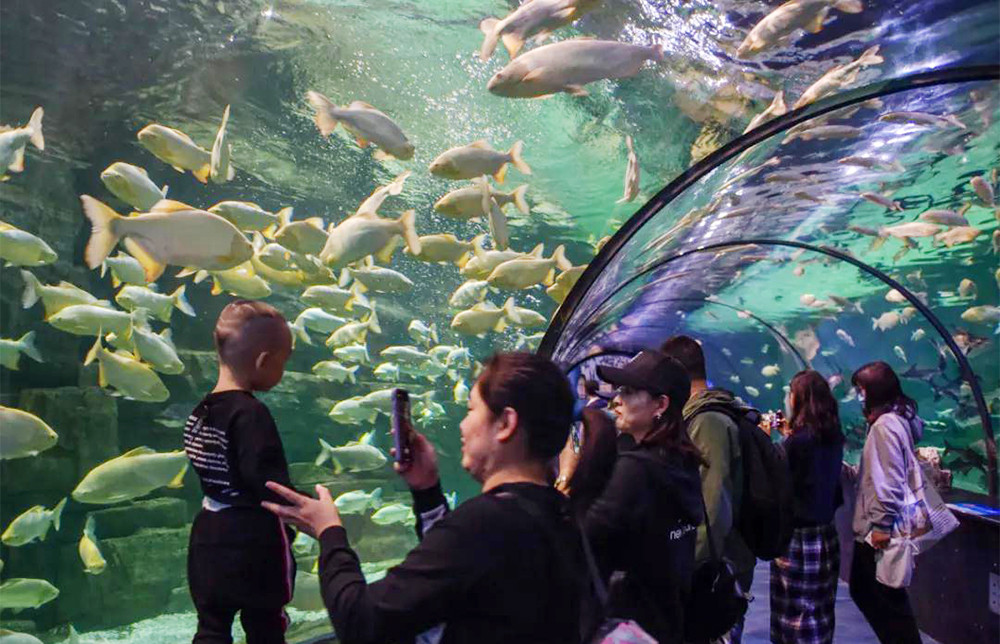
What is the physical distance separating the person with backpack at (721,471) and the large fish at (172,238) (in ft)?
10.9

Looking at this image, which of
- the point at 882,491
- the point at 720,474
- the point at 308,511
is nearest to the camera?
the point at 308,511

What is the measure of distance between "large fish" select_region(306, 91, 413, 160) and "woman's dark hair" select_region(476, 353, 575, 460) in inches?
153

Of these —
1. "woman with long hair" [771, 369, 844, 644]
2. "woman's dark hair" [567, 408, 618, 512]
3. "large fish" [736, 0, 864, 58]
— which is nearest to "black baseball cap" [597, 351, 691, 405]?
"woman's dark hair" [567, 408, 618, 512]

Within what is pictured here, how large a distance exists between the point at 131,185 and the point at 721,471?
492 centimetres

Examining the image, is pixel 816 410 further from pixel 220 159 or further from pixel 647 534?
pixel 220 159

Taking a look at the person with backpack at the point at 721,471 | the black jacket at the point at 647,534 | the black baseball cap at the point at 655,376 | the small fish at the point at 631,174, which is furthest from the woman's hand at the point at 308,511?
the small fish at the point at 631,174

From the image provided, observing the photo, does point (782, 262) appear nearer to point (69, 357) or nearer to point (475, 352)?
point (475, 352)

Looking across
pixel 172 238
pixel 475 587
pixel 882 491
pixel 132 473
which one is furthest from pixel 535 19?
pixel 132 473

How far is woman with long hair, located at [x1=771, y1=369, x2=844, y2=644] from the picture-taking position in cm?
513

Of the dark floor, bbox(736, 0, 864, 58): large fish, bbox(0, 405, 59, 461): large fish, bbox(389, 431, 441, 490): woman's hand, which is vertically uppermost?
bbox(736, 0, 864, 58): large fish

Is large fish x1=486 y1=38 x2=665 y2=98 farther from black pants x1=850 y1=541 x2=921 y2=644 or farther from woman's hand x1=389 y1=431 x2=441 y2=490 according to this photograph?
black pants x1=850 y1=541 x2=921 y2=644

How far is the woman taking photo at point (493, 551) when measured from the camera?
1682 mm

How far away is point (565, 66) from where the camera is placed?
4.69m

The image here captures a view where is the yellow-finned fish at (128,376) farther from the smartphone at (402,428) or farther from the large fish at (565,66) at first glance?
the smartphone at (402,428)
